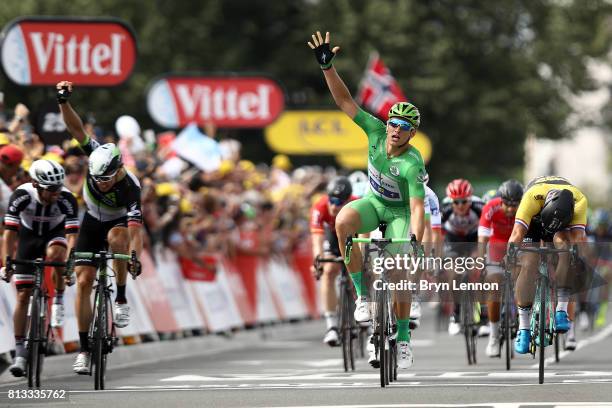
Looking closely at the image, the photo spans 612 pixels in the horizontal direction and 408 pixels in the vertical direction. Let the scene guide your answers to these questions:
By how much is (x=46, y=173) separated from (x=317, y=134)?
78.3 feet

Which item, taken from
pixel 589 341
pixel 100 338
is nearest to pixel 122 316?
pixel 100 338

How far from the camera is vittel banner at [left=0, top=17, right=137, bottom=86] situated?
20.9 m

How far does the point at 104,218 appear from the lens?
15.0 metres

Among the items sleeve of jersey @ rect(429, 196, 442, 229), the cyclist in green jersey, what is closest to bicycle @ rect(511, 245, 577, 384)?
the cyclist in green jersey

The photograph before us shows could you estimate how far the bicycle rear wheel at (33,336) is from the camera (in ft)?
47.5

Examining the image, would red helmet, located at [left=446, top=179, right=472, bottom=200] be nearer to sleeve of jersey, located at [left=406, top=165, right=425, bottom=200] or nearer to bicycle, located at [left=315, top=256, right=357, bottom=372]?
bicycle, located at [left=315, top=256, right=357, bottom=372]

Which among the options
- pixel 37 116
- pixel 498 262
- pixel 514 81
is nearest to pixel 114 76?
pixel 37 116

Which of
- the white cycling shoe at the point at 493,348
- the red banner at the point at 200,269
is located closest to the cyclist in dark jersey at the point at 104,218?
the white cycling shoe at the point at 493,348

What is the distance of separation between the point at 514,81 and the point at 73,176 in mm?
29658

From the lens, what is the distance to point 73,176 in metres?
18.9

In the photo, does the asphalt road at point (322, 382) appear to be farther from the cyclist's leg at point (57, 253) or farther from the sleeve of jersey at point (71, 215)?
the sleeve of jersey at point (71, 215)

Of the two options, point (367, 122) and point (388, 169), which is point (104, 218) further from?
point (388, 169)

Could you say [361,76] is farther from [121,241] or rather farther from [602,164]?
[602,164]

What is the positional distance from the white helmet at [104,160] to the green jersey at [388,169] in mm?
2125
